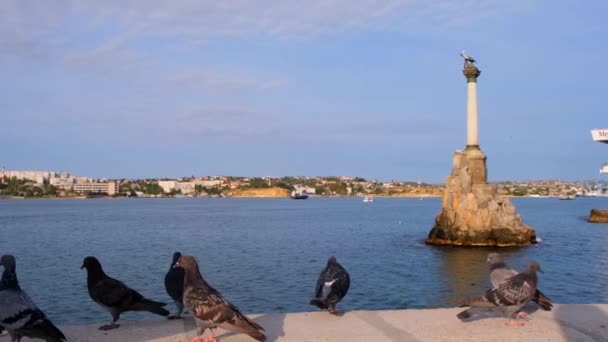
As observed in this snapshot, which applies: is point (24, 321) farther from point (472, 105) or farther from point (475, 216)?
point (472, 105)

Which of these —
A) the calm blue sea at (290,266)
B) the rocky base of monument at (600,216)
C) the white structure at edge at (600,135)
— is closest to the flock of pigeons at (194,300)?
the calm blue sea at (290,266)

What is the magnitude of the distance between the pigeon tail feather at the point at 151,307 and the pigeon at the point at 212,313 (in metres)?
1.27

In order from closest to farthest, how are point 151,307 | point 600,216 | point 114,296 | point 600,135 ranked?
point 114,296, point 151,307, point 600,135, point 600,216

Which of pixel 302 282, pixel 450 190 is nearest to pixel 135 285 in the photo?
pixel 302 282

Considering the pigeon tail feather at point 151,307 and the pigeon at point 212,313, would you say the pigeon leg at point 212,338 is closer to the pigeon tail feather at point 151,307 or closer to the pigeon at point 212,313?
the pigeon at point 212,313

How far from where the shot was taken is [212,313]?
7.71m

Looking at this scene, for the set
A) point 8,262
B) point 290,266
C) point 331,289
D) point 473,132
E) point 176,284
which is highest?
point 473,132

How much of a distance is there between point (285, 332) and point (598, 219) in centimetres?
8095

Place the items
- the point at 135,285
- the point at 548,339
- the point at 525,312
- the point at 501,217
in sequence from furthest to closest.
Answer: the point at 501,217 < the point at 135,285 < the point at 525,312 < the point at 548,339

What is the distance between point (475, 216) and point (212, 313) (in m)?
40.7

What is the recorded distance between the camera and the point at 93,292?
9.21 metres

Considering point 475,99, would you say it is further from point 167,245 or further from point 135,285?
point 135,285

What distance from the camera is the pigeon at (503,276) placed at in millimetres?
9734

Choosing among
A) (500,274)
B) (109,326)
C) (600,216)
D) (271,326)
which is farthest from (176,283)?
(600,216)
